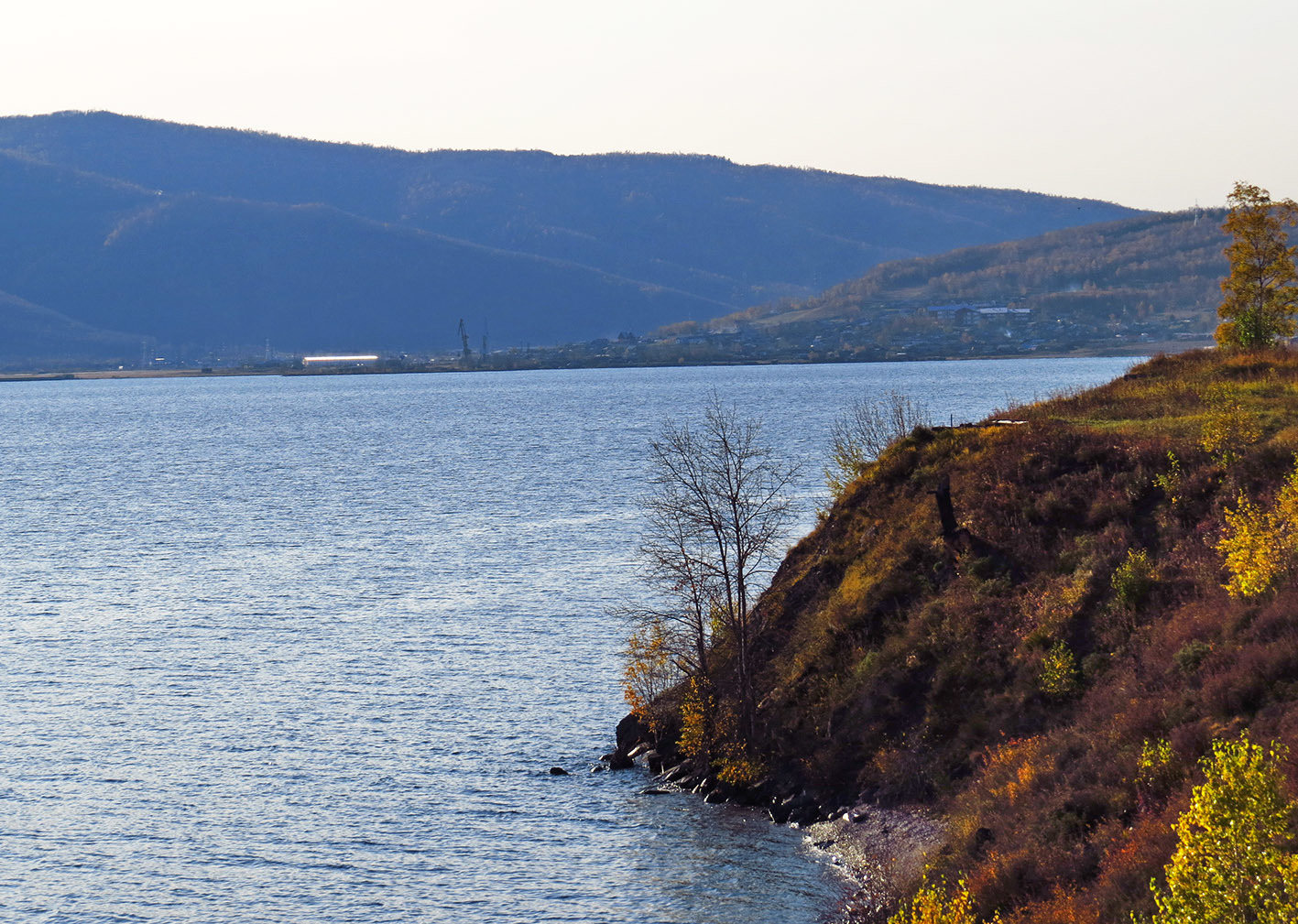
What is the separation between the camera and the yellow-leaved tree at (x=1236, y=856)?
577 inches

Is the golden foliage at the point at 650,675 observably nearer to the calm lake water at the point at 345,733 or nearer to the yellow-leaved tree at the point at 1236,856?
the calm lake water at the point at 345,733

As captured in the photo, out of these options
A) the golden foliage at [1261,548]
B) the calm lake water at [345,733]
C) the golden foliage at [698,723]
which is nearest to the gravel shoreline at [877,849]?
the calm lake water at [345,733]

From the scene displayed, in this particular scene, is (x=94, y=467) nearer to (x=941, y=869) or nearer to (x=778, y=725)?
(x=778, y=725)

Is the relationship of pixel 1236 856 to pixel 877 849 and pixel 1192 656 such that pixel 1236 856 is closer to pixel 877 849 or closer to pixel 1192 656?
pixel 1192 656

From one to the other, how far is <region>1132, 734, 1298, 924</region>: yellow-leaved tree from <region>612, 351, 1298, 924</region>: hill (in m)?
6.47

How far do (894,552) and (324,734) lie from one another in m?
19.8

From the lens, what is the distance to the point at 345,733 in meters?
45.5

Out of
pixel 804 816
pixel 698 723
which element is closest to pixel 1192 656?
pixel 804 816

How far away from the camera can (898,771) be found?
34.7 m

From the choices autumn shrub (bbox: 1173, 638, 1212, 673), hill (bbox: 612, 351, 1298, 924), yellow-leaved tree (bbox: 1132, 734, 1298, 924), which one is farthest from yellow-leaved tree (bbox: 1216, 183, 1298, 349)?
yellow-leaved tree (bbox: 1132, 734, 1298, 924)

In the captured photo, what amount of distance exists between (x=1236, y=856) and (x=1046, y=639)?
20026mm

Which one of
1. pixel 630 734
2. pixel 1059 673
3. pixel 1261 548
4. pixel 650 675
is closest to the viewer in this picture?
pixel 1261 548

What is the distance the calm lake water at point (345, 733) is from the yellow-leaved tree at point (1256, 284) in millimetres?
26342

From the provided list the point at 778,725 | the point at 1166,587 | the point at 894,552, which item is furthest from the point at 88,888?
the point at 1166,587
